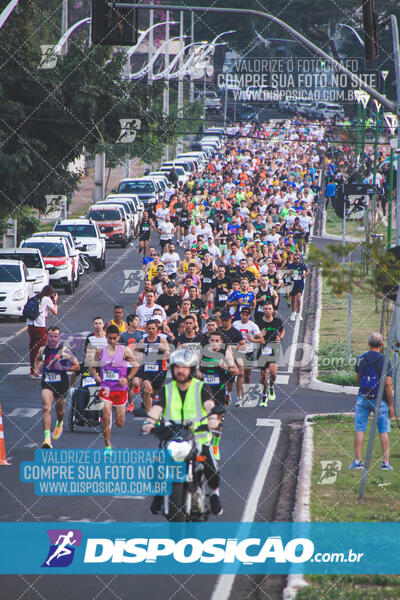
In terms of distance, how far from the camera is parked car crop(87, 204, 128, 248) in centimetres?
4750

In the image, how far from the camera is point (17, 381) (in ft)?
74.9

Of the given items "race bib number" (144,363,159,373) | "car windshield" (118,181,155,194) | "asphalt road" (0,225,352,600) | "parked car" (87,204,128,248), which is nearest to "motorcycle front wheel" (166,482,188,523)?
"asphalt road" (0,225,352,600)

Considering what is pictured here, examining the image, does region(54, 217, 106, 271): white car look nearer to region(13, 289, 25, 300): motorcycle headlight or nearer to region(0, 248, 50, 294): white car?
region(0, 248, 50, 294): white car

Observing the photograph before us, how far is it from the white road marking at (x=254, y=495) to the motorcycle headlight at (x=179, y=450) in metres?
1.03

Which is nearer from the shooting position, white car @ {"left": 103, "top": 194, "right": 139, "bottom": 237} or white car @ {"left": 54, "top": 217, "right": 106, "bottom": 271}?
white car @ {"left": 54, "top": 217, "right": 106, "bottom": 271}

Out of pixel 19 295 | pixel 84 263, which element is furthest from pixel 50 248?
pixel 19 295

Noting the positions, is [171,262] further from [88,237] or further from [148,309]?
[88,237]

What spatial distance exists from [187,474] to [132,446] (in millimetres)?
6107

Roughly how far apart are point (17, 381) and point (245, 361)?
469cm

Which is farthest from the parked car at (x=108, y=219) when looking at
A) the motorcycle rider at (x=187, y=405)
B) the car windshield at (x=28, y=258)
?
the motorcycle rider at (x=187, y=405)

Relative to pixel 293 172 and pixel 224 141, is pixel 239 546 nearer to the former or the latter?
pixel 293 172

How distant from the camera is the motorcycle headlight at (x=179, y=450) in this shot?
10.6 metres

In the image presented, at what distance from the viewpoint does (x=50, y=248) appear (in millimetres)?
36812

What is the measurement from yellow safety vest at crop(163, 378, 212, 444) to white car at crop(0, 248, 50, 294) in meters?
22.7
